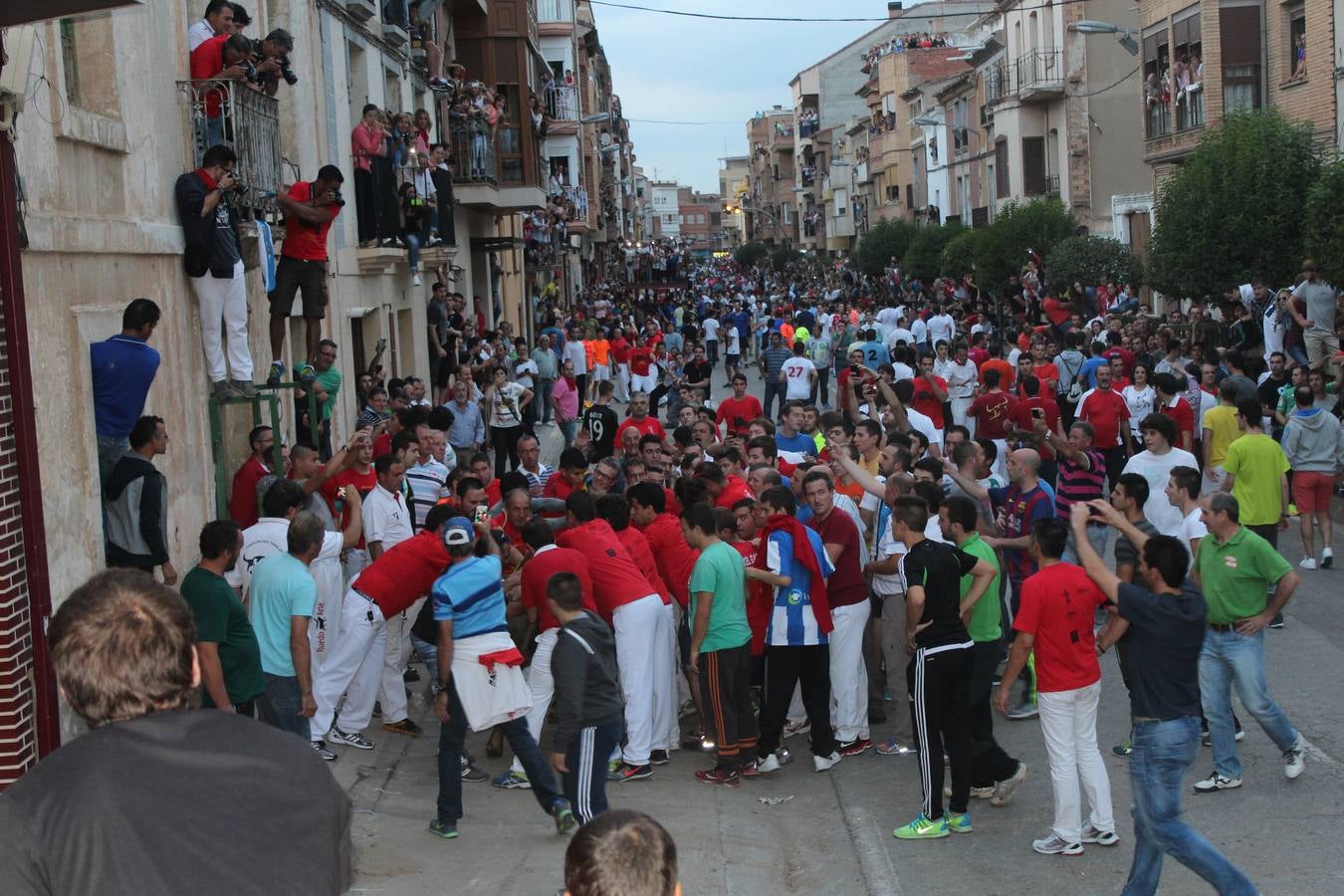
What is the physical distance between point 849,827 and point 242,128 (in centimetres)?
709

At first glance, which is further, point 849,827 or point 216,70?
point 216,70

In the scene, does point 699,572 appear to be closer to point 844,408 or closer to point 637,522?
point 637,522

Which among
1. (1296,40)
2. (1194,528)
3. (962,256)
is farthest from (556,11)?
(1194,528)

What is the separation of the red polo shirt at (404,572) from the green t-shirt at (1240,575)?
4.20 m

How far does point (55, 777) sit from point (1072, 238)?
111 feet

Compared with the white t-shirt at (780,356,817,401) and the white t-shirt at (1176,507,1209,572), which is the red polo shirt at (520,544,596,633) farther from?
the white t-shirt at (780,356,817,401)

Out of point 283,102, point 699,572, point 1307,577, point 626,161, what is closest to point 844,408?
point 1307,577

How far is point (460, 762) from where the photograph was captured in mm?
7863

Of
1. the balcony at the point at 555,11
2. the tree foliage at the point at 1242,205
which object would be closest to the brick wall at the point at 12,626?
the tree foliage at the point at 1242,205

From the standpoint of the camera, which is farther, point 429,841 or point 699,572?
point 699,572

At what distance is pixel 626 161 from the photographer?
125562 mm

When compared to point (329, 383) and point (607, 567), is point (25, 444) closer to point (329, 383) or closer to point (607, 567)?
point (607, 567)

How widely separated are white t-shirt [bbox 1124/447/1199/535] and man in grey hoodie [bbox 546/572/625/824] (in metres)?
4.79

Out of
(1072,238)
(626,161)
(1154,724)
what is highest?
(626,161)
